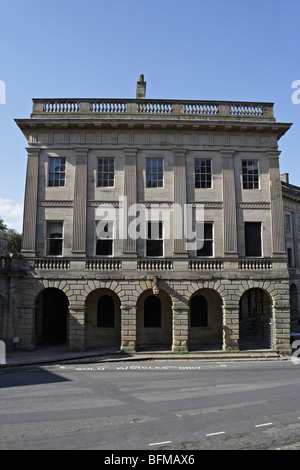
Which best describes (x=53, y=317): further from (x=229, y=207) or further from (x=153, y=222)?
(x=229, y=207)

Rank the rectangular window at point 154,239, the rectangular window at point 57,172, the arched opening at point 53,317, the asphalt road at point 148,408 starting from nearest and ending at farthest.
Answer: the asphalt road at point 148,408 → the rectangular window at point 154,239 → the rectangular window at point 57,172 → the arched opening at point 53,317

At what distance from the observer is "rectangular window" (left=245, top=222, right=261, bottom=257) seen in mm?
23984

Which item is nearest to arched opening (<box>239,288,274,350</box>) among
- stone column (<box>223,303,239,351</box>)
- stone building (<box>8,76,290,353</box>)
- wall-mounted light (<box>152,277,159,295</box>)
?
stone building (<box>8,76,290,353</box>)

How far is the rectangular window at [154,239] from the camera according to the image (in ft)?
77.5

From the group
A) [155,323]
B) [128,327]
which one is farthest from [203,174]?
[128,327]

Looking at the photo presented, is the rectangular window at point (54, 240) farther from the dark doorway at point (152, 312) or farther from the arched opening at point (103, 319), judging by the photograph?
the dark doorway at point (152, 312)

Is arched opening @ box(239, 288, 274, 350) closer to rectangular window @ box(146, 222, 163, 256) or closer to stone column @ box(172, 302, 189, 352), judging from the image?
stone column @ box(172, 302, 189, 352)

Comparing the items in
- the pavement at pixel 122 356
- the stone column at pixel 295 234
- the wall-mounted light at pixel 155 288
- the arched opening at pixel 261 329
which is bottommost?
the pavement at pixel 122 356

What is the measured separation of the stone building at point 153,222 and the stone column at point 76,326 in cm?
6

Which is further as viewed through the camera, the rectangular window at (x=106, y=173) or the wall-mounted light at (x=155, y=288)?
the rectangular window at (x=106, y=173)

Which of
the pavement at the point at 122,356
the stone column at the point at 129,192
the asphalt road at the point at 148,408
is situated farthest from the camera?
the stone column at the point at 129,192

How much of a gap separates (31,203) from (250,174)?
13.6 metres

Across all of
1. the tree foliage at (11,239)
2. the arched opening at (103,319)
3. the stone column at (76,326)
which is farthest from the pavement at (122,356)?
the tree foliage at (11,239)

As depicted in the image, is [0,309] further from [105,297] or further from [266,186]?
[266,186]
